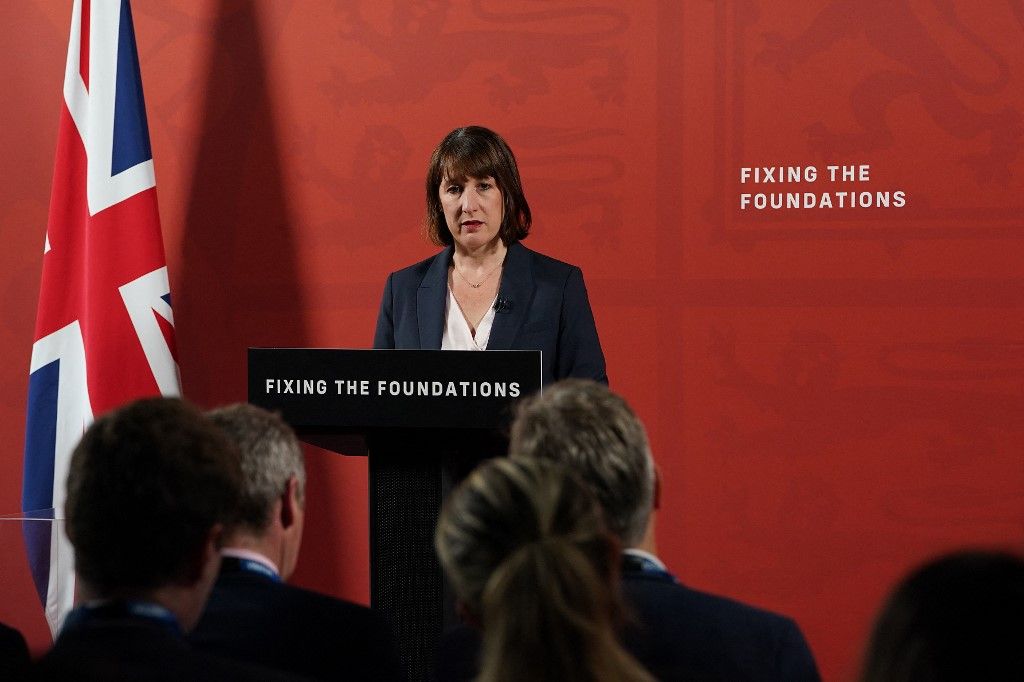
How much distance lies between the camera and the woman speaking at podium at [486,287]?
301cm

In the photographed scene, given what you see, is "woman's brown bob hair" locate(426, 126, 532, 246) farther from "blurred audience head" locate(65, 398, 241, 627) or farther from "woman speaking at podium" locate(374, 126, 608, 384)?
"blurred audience head" locate(65, 398, 241, 627)

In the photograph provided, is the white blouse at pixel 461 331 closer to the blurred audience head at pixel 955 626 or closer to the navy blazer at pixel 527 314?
the navy blazer at pixel 527 314

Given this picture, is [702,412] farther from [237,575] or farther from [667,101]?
[237,575]

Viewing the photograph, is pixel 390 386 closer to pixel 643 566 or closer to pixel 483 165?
pixel 483 165

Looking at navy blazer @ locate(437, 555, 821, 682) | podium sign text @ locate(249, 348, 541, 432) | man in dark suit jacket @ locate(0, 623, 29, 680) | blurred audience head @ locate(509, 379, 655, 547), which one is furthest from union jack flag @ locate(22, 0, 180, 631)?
navy blazer @ locate(437, 555, 821, 682)

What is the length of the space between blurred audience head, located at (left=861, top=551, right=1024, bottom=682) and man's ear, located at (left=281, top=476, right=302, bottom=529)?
1.11 m

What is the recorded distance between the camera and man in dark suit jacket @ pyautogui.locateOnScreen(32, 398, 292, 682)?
4.66 feet

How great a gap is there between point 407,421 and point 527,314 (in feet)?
2.15

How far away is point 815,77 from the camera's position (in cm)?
405

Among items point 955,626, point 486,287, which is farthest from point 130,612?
point 486,287

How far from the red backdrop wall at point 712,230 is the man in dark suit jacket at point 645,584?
245 cm

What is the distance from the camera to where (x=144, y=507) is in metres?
1.43

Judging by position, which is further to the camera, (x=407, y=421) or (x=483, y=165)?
(x=483, y=165)

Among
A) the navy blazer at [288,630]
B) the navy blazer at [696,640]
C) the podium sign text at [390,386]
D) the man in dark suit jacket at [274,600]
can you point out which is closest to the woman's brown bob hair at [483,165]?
the podium sign text at [390,386]
